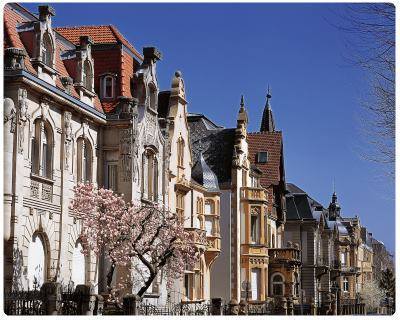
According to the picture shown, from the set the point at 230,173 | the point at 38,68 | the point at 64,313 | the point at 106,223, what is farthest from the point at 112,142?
the point at 230,173

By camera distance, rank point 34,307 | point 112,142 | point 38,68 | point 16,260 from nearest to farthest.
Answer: point 34,307, point 16,260, point 38,68, point 112,142

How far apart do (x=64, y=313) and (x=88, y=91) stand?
13.0 m

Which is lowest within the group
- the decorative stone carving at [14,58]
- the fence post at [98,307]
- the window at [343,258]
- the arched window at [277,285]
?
the fence post at [98,307]

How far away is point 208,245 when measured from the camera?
2045 inches

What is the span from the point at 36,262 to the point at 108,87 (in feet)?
36.2

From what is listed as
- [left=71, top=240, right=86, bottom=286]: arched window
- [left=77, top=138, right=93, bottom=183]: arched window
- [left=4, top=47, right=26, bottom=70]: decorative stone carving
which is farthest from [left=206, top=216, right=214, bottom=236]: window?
[left=4, top=47, right=26, bottom=70]: decorative stone carving

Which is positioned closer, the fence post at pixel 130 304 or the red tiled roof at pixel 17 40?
the fence post at pixel 130 304

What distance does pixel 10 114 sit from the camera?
100ft

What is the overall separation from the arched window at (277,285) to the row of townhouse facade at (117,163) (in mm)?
72

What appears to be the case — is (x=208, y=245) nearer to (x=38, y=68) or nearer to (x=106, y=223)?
(x=106, y=223)

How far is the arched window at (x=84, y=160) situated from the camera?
37.1 m

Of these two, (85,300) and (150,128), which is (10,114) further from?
(150,128)

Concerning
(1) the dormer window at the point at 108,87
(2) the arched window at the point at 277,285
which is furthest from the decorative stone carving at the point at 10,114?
(2) the arched window at the point at 277,285

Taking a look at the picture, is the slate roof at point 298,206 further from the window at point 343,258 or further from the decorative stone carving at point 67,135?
the decorative stone carving at point 67,135
